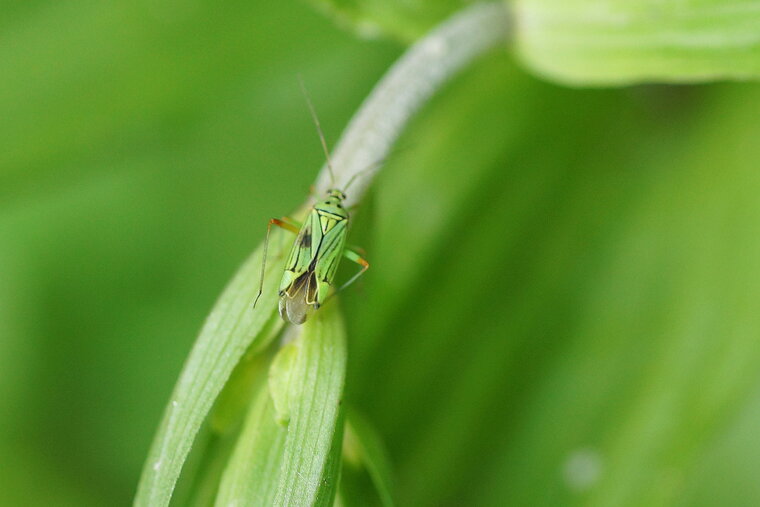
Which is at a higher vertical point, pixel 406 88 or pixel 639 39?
pixel 639 39

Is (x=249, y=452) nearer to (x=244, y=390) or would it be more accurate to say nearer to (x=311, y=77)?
(x=244, y=390)

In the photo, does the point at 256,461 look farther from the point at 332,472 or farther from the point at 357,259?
the point at 357,259

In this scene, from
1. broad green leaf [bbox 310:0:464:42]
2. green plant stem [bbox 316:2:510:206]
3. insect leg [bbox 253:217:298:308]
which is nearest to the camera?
insect leg [bbox 253:217:298:308]

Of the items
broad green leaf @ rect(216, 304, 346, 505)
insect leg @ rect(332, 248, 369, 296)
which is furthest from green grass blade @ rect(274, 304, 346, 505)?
insect leg @ rect(332, 248, 369, 296)

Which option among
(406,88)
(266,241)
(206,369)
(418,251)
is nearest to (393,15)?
(406,88)

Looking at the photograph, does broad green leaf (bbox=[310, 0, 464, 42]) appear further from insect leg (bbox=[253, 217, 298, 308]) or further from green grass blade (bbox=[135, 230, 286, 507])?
green grass blade (bbox=[135, 230, 286, 507])

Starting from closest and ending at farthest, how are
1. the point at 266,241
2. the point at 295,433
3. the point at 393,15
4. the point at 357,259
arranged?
the point at 295,433
the point at 266,241
the point at 357,259
the point at 393,15
